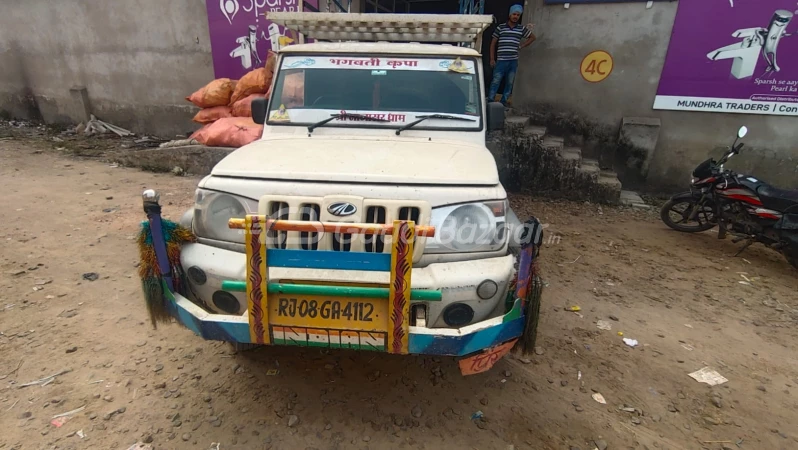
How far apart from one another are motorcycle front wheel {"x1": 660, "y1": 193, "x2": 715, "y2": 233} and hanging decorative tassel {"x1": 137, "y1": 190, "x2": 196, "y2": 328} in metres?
5.56

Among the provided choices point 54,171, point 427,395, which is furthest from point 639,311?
point 54,171

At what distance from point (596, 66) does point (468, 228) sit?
5.91 metres

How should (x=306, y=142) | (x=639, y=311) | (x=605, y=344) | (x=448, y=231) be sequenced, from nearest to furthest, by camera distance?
(x=448, y=231) < (x=306, y=142) < (x=605, y=344) < (x=639, y=311)

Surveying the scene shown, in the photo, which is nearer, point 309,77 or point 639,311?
point 309,77

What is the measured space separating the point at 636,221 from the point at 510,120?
7.46ft

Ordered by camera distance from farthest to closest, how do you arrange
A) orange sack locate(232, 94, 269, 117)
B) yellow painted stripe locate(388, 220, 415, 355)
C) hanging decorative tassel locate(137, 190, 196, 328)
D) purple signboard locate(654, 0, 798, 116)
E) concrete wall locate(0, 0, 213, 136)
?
concrete wall locate(0, 0, 213, 136) → orange sack locate(232, 94, 269, 117) → purple signboard locate(654, 0, 798, 116) → hanging decorative tassel locate(137, 190, 196, 328) → yellow painted stripe locate(388, 220, 415, 355)

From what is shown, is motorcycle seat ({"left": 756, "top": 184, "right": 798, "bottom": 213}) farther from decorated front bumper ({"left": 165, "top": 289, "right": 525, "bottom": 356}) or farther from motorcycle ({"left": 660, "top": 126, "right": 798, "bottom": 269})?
decorated front bumper ({"left": 165, "top": 289, "right": 525, "bottom": 356})

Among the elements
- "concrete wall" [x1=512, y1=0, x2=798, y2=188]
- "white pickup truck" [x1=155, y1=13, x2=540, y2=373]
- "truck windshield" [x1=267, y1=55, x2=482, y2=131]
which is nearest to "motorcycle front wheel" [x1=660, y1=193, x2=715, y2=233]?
"concrete wall" [x1=512, y1=0, x2=798, y2=188]

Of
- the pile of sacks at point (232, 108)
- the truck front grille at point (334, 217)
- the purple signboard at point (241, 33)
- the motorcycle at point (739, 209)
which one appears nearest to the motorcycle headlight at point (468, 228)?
the truck front grille at point (334, 217)

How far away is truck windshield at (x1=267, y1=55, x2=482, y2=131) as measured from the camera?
9.94 feet

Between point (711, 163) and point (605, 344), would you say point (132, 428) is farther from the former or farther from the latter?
point (711, 163)

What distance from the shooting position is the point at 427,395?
8.25 ft

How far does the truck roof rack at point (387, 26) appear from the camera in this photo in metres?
3.64

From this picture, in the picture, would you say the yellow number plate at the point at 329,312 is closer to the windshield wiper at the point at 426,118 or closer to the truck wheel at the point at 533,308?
the truck wheel at the point at 533,308
